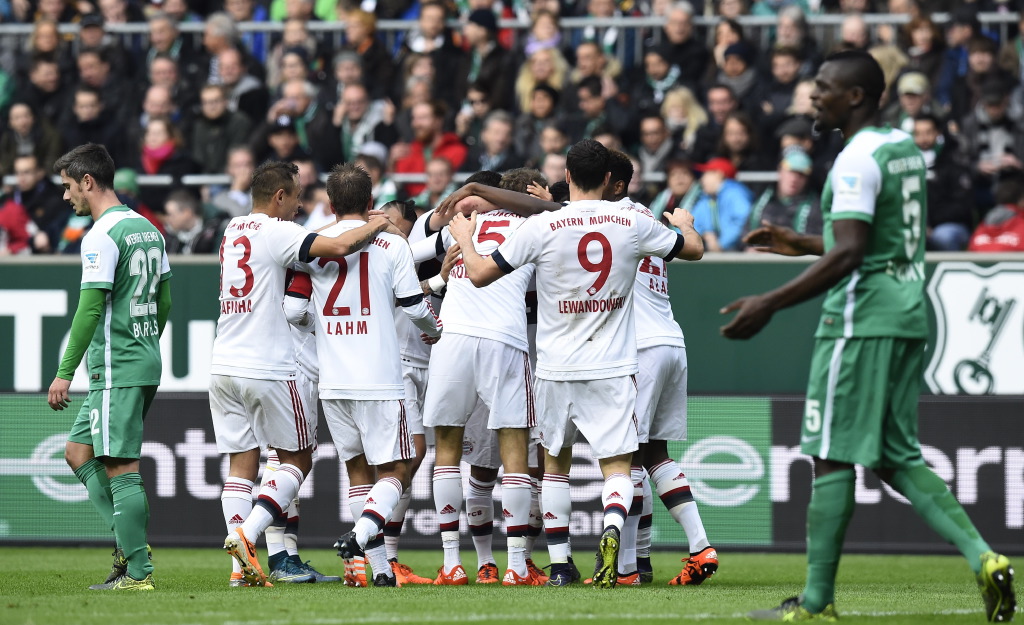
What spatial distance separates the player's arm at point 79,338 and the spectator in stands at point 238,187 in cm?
667

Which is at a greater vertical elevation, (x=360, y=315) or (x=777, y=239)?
(x=777, y=239)

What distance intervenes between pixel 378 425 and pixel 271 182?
5.32 ft

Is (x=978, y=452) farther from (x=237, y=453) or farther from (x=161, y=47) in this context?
(x=161, y=47)

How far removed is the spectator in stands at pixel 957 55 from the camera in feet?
49.2

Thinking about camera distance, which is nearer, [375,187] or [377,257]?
[377,257]

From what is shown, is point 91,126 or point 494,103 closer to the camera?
point 494,103

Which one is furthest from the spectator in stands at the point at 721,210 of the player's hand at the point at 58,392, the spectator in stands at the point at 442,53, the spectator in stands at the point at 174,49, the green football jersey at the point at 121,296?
the player's hand at the point at 58,392

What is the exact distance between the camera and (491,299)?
9.21 meters

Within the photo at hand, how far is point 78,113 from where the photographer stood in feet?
55.2

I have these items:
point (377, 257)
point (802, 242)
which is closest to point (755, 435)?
point (377, 257)

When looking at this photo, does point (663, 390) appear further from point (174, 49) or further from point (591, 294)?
point (174, 49)

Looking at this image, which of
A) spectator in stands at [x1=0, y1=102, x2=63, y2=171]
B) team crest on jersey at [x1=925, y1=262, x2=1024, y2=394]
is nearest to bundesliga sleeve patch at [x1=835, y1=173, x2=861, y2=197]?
team crest on jersey at [x1=925, y1=262, x2=1024, y2=394]

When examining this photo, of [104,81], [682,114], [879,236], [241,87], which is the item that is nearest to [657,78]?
[682,114]

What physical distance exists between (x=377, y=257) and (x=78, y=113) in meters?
9.47
